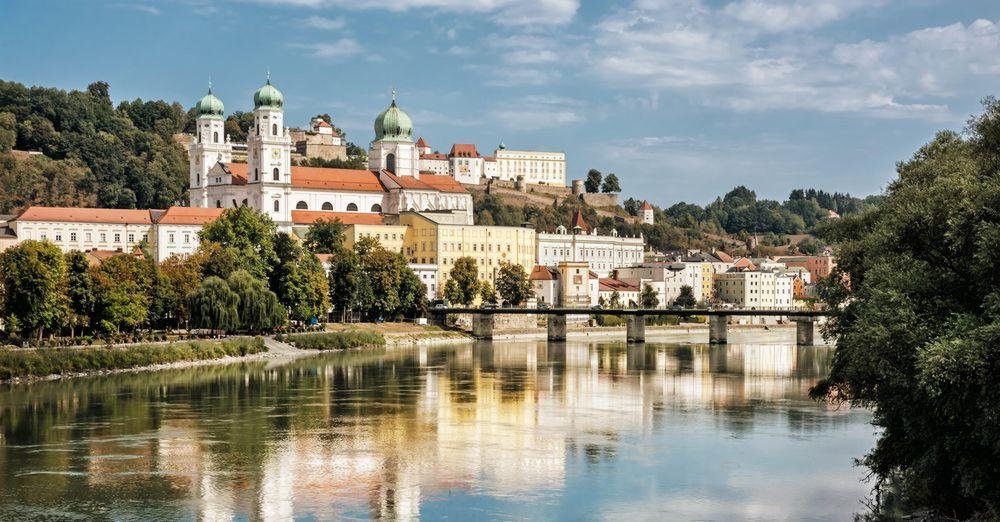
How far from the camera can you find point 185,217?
94250 millimetres

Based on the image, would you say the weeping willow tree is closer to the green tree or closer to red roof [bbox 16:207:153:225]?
the green tree

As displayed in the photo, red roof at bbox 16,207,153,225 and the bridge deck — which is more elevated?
red roof at bbox 16,207,153,225

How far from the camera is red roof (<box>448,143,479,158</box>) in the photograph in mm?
165875

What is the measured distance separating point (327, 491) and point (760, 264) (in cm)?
13402

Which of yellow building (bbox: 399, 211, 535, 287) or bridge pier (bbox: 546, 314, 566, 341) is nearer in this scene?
bridge pier (bbox: 546, 314, 566, 341)

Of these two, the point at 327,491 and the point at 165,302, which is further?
the point at 165,302

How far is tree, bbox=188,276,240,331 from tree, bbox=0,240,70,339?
9.24 m

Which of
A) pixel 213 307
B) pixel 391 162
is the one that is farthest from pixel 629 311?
pixel 391 162

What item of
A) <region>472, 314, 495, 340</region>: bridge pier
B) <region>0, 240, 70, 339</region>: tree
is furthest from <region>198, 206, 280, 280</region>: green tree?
<region>0, 240, 70, 339</region>: tree

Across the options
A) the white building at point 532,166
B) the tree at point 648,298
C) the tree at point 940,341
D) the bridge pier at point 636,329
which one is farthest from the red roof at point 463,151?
the tree at point 940,341

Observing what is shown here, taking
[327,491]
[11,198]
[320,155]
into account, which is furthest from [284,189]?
[327,491]

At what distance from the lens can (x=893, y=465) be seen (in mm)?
23719

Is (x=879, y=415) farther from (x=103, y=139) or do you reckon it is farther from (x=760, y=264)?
(x=760, y=264)

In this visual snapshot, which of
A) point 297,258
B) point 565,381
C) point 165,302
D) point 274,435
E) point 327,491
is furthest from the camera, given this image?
point 297,258
